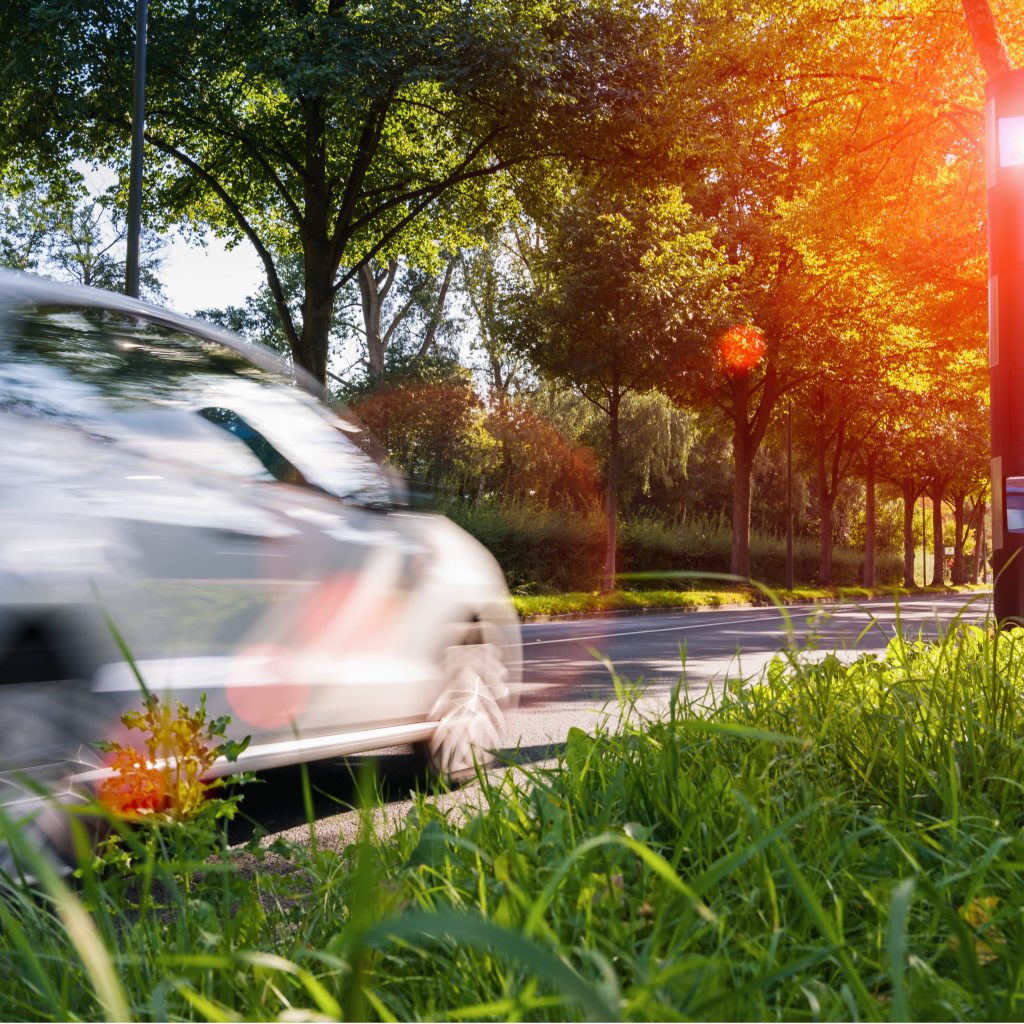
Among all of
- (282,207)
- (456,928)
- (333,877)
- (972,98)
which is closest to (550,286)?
(282,207)

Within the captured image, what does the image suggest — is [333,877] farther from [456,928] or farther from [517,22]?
[517,22]

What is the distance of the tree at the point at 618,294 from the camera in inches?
896

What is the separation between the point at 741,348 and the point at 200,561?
81.4 ft

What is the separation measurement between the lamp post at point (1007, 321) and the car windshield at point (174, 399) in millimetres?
4175

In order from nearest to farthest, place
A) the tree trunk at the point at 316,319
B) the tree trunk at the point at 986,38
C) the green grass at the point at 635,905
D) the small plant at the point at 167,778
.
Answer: the green grass at the point at 635,905 → the small plant at the point at 167,778 → the tree trunk at the point at 986,38 → the tree trunk at the point at 316,319

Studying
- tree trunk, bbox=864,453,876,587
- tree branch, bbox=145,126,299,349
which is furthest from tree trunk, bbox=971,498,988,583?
tree branch, bbox=145,126,299,349

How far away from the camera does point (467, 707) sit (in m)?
5.15

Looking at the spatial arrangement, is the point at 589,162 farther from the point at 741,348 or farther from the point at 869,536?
the point at 869,536

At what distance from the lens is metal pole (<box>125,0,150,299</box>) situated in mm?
15508

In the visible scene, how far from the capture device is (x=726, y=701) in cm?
404

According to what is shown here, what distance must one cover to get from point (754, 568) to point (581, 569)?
1375 cm

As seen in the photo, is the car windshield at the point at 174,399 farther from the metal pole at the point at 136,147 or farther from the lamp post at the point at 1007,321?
the metal pole at the point at 136,147

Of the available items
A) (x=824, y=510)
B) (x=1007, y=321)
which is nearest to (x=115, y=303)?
(x=1007, y=321)

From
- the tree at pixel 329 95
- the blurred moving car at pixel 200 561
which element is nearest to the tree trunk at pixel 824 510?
the tree at pixel 329 95
